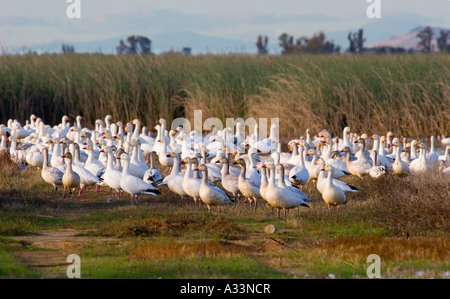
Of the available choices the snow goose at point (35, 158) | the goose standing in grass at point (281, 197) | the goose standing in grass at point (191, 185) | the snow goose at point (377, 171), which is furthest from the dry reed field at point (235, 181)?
the snow goose at point (35, 158)

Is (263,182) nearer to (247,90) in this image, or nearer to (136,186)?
(136,186)

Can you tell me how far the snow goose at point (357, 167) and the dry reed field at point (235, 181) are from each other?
87 mm

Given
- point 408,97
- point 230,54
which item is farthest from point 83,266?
point 230,54

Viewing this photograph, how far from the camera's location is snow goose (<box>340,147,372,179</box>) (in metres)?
14.9

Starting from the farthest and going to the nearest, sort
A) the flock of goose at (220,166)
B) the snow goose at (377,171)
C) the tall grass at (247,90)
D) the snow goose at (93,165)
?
the tall grass at (247,90), the snow goose at (93,165), the snow goose at (377,171), the flock of goose at (220,166)

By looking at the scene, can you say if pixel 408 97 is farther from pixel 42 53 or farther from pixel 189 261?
pixel 42 53

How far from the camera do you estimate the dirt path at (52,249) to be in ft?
27.0

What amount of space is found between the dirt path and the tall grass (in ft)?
38.8

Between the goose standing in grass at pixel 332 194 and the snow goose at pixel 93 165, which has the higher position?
the snow goose at pixel 93 165

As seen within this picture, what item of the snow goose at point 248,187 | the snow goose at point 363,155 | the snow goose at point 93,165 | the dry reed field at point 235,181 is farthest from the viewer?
the snow goose at point 363,155

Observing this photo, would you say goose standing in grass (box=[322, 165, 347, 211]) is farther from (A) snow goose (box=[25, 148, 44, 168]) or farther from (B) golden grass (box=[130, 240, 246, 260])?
(A) snow goose (box=[25, 148, 44, 168])

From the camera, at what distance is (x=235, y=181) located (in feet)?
41.5

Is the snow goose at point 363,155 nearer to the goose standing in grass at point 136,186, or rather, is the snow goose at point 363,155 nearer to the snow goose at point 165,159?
the snow goose at point 165,159

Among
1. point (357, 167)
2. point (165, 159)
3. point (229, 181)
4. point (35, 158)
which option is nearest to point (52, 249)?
point (229, 181)
